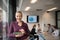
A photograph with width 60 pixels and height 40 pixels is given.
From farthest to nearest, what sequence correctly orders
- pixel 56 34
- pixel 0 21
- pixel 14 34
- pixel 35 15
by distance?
pixel 35 15 < pixel 56 34 < pixel 0 21 < pixel 14 34

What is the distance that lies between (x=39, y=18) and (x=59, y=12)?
2.25 meters

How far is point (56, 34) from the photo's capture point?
33.8 ft

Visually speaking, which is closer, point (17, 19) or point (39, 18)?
point (17, 19)

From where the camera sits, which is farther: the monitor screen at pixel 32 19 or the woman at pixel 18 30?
the monitor screen at pixel 32 19

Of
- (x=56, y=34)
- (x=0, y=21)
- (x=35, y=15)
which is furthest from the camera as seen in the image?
(x=35, y=15)

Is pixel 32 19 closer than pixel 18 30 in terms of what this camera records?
No

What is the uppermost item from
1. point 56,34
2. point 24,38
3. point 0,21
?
point 0,21

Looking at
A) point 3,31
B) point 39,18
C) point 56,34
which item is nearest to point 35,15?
point 39,18

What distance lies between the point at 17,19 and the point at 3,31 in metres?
0.40

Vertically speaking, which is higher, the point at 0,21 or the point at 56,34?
the point at 0,21

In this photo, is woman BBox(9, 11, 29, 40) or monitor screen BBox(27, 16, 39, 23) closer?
woman BBox(9, 11, 29, 40)

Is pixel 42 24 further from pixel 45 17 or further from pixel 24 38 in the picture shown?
pixel 24 38

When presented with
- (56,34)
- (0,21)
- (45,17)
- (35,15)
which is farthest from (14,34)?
(45,17)

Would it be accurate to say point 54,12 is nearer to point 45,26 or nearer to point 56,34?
point 45,26
